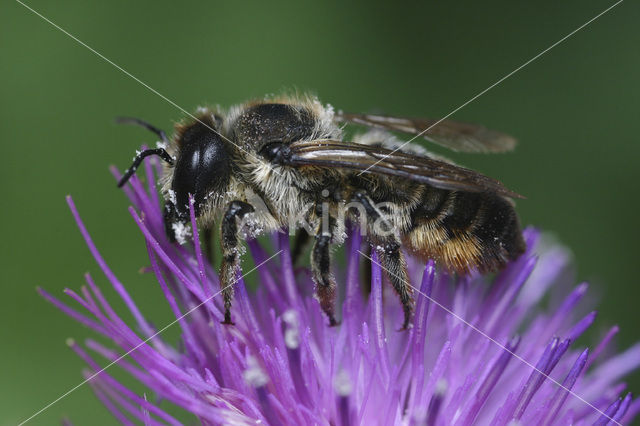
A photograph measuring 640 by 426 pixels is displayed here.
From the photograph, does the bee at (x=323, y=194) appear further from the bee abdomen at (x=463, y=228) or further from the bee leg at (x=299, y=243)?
the bee leg at (x=299, y=243)

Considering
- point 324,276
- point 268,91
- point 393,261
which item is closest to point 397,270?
point 393,261

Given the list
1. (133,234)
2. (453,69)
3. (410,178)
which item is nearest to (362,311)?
(410,178)

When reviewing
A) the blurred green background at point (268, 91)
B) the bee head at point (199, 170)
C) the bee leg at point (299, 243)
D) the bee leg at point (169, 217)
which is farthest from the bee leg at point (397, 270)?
the blurred green background at point (268, 91)

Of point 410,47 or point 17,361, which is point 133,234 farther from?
point 410,47

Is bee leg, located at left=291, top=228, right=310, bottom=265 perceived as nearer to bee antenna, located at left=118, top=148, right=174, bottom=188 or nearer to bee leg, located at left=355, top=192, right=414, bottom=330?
bee leg, located at left=355, top=192, right=414, bottom=330

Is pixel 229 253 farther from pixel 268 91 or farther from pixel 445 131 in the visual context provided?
pixel 268 91

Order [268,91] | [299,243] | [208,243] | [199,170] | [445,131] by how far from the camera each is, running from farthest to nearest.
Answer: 1. [268,91]
2. [445,131]
3. [299,243]
4. [208,243]
5. [199,170]
